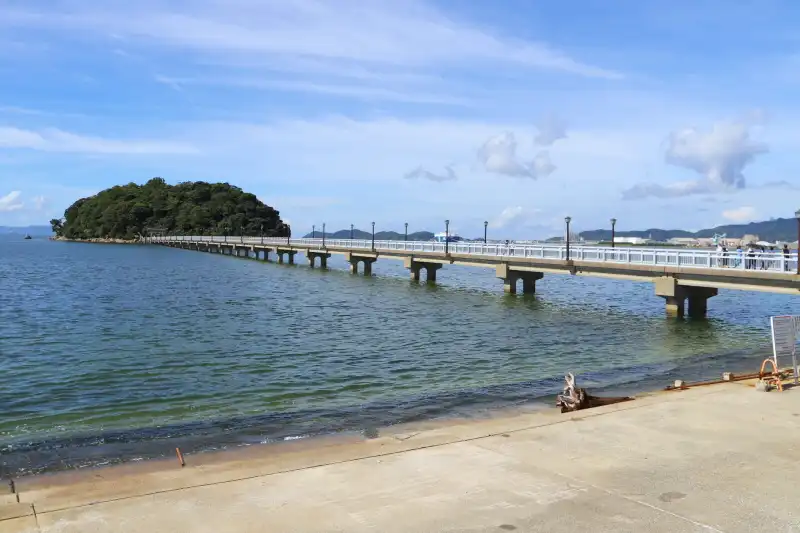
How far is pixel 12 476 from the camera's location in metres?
9.84

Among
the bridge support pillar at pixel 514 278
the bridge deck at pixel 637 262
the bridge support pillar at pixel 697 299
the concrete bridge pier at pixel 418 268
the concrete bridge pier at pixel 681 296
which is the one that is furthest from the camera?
the concrete bridge pier at pixel 418 268

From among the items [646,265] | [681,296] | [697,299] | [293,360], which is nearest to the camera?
[293,360]

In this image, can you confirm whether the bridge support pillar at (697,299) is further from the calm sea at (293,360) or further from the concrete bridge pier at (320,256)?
the concrete bridge pier at (320,256)

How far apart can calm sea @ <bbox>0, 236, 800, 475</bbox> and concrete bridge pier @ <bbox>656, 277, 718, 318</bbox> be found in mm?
1069

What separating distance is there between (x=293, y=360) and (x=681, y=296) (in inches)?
866

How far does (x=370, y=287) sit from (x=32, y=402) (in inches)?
1555

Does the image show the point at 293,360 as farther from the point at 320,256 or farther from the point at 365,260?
the point at 320,256

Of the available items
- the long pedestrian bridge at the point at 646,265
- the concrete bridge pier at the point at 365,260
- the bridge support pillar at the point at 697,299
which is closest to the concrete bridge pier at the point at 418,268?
the long pedestrian bridge at the point at 646,265

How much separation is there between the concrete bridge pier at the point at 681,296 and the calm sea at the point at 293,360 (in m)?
1.07

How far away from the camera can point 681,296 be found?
33531 mm

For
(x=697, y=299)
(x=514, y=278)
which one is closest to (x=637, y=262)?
(x=697, y=299)

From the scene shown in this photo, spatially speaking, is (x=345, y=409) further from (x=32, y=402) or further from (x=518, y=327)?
(x=518, y=327)

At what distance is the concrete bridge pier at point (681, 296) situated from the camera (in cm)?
3334

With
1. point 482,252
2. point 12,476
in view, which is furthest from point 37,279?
point 12,476
